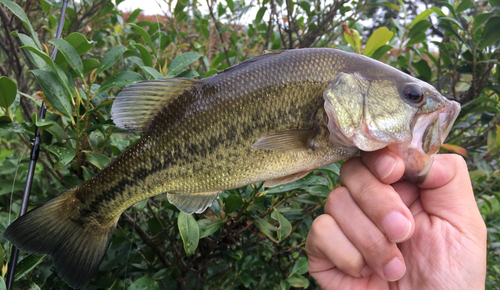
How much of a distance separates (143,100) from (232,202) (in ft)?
2.02

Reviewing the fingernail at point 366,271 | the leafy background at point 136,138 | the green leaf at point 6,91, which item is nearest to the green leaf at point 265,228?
the leafy background at point 136,138

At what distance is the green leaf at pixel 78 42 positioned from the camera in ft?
4.41

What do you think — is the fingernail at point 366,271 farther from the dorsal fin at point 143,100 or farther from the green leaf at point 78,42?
the green leaf at point 78,42

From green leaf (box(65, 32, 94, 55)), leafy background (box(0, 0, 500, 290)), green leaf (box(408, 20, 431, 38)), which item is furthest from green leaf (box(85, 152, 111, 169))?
green leaf (box(408, 20, 431, 38))

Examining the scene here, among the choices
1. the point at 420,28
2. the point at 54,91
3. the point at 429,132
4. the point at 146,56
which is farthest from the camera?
the point at 420,28

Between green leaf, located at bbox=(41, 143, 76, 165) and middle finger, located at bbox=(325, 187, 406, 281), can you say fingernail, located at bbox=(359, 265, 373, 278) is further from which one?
green leaf, located at bbox=(41, 143, 76, 165)

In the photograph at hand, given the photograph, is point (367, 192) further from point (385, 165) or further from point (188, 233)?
point (188, 233)

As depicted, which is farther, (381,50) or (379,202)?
(381,50)

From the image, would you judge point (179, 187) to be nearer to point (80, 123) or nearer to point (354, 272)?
point (80, 123)

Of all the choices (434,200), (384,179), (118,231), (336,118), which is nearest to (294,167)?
(336,118)

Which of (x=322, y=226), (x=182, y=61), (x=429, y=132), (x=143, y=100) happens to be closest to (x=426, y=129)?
(x=429, y=132)

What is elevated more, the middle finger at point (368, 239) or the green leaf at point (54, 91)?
the green leaf at point (54, 91)

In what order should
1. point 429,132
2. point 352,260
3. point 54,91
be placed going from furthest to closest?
point 54,91 < point 352,260 < point 429,132

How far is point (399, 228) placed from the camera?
43.2 inches
